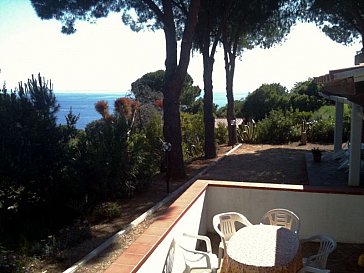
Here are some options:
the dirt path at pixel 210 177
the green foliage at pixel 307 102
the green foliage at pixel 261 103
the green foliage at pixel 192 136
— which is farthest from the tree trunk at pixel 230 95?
the green foliage at pixel 307 102

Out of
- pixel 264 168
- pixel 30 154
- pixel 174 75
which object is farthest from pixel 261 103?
pixel 30 154

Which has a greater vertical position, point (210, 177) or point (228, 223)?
point (228, 223)

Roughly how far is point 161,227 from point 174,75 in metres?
7.32

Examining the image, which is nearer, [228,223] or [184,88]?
[228,223]

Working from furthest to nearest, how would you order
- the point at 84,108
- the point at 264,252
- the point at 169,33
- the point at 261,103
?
the point at 84,108
the point at 261,103
the point at 169,33
the point at 264,252

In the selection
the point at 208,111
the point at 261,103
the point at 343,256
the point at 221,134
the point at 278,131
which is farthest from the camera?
the point at 261,103

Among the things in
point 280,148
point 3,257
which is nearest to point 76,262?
point 3,257

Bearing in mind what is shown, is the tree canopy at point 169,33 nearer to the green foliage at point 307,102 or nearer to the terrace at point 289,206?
the terrace at point 289,206

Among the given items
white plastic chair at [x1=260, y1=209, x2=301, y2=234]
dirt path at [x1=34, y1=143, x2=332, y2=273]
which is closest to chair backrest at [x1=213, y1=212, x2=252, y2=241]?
white plastic chair at [x1=260, y1=209, x2=301, y2=234]

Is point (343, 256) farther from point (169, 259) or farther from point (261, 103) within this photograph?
point (261, 103)

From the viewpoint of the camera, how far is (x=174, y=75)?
34.2 ft

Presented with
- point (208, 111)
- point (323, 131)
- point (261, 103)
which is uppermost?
point (208, 111)

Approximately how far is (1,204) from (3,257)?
4.07 meters

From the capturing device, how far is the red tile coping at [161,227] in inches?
111
